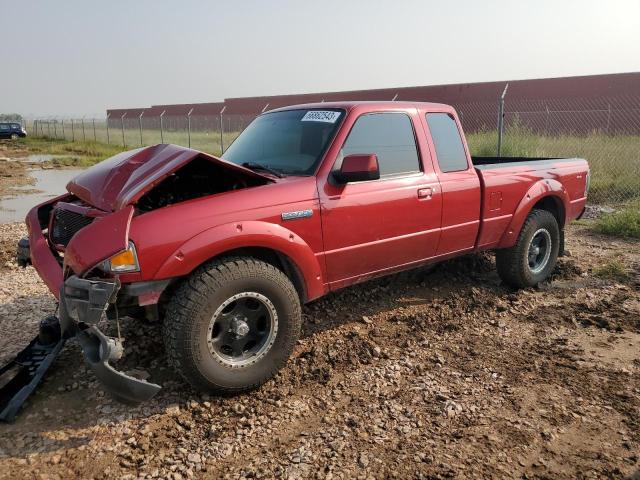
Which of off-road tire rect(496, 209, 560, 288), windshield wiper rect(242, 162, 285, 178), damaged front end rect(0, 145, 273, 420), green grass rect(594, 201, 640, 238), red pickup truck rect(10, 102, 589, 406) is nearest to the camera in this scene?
damaged front end rect(0, 145, 273, 420)

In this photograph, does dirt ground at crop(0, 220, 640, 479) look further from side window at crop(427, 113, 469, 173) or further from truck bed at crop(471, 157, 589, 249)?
side window at crop(427, 113, 469, 173)

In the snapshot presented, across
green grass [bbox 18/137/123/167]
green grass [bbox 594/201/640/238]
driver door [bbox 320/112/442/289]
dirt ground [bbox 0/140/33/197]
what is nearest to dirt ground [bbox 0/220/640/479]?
driver door [bbox 320/112/442/289]

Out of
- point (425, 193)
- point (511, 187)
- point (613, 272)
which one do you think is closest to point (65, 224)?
point (425, 193)

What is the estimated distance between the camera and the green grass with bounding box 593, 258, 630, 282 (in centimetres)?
564

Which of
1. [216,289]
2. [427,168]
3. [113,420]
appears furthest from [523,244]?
[113,420]

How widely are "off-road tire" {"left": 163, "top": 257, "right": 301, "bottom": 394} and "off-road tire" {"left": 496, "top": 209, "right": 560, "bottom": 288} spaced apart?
268cm

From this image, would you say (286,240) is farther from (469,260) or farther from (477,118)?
(477,118)

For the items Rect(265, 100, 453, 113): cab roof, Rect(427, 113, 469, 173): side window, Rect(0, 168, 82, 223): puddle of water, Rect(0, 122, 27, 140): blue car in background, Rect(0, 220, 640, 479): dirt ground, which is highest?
Rect(0, 122, 27, 140): blue car in background

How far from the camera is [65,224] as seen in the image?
358 cm

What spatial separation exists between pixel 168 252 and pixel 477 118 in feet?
66.0

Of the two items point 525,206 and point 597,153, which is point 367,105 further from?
point 597,153

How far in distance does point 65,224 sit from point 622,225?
24.7ft

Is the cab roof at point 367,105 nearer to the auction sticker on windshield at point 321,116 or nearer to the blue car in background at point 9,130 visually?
the auction sticker on windshield at point 321,116

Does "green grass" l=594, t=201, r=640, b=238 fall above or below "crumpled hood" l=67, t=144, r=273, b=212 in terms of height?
below
